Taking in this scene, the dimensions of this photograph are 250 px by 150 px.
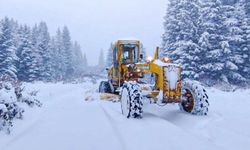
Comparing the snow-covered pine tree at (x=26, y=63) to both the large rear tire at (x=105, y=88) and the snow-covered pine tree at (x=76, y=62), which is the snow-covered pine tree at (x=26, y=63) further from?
the large rear tire at (x=105, y=88)

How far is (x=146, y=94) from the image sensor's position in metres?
9.49

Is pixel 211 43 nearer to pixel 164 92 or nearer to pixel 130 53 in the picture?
pixel 130 53

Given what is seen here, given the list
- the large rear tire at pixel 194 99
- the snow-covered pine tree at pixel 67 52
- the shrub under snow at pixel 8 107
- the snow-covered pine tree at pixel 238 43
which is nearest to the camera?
the shrub under snow at pixel 8 107

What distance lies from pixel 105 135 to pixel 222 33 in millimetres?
24344

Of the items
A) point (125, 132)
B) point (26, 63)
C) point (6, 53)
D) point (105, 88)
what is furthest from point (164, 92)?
point (26, 63)

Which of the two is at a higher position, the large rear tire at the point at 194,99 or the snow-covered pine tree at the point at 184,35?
the snow-covered pine tree at the point at 184,35

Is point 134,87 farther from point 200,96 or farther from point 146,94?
point 200,96

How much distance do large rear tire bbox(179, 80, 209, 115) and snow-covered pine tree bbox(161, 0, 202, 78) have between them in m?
16.5

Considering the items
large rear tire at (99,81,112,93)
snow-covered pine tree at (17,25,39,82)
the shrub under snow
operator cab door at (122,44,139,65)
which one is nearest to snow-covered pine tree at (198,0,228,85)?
large rear tire at (99,81,112,93)

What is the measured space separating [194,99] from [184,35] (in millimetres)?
18618

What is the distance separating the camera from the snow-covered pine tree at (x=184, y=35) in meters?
26.5

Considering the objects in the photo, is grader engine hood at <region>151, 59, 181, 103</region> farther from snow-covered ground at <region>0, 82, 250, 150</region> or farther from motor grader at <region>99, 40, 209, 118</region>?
snow-covered ground at <region>0, 82, 250, 150</region>

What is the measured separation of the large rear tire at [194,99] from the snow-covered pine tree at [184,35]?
54.3 ft

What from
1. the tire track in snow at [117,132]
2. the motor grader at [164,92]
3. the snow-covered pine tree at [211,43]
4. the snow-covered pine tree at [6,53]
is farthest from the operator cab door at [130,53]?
the snow-covered pine tree at [6,53]
